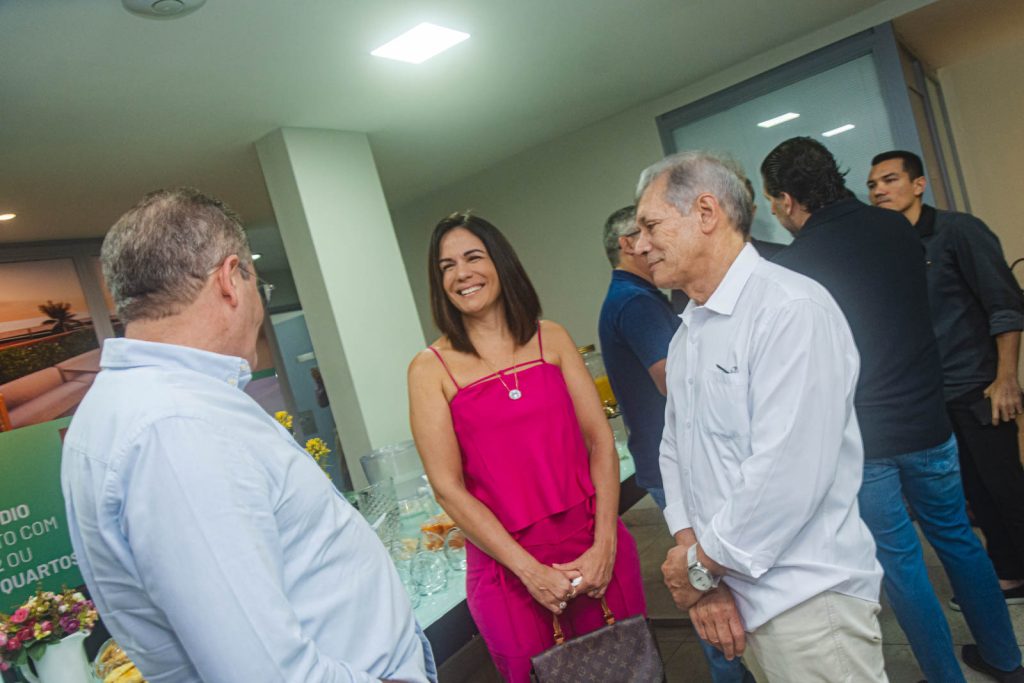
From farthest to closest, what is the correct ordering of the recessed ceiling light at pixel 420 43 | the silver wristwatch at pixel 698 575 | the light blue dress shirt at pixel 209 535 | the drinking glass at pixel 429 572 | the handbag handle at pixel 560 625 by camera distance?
1. the recessed ceiling light at pixel 420 43
2. the drinking glass at pixel 429 572
3. the handbag handle at pixel 560 625
4. the silver wristwatch at pixel 698 575
5. the light blue dress shirt at pixel 209 535

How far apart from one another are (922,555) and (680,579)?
91 centimetres

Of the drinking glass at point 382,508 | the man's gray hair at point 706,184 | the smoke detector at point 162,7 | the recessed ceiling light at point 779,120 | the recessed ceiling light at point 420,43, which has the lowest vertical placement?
the drinking glass at point 382,508

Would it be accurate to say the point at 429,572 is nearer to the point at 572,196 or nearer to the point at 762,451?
the point at 762,451

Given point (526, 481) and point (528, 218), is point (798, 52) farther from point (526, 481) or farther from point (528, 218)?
point (526, 481)

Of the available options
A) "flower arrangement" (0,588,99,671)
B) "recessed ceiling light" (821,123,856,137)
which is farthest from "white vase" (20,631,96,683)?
"recessed ceiling light" (821,123,856,137)

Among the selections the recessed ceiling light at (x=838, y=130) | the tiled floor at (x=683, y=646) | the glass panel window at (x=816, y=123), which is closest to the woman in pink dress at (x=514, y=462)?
the tiled floor at (x=683, y=646)

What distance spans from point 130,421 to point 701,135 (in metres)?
4.79

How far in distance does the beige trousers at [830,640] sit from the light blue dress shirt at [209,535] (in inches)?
27.3

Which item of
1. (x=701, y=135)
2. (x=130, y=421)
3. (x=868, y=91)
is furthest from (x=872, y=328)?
(x=701, y=135)

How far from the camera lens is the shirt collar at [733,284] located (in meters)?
1.33

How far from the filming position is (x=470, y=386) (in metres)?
1.77

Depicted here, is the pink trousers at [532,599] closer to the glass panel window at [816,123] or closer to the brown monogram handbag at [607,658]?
the brown monogram handbag at [607,658]

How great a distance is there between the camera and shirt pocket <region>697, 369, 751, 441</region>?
1279 mm

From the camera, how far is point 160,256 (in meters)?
0.94
